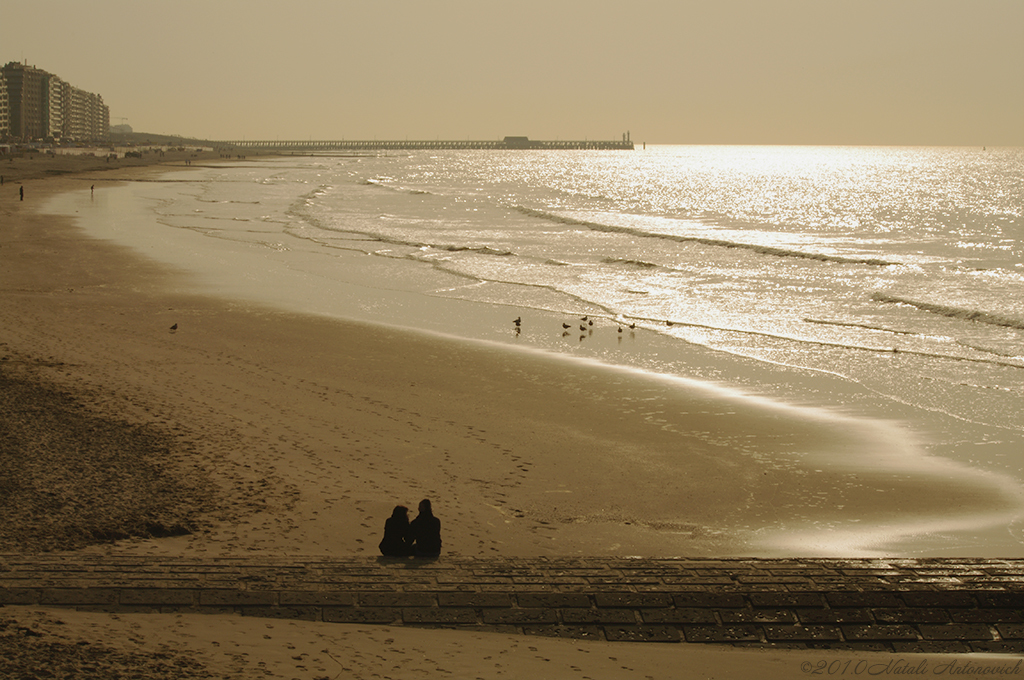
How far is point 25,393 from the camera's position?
11.6 m

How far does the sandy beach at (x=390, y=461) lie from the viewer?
757cm

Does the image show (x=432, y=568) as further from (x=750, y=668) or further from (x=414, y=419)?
(x=414, y=419)

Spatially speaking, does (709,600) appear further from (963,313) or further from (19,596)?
(963,313)

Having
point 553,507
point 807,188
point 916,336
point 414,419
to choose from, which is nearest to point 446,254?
point 916,336

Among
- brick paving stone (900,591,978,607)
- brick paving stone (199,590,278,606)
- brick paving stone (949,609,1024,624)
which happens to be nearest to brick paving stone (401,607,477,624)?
brick paving stone (199,590,278,606)

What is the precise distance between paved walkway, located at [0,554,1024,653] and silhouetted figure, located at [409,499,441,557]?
0.50 meters

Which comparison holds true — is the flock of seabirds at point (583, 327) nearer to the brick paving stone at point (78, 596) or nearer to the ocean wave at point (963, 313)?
the ocean wave at point (963, 313)

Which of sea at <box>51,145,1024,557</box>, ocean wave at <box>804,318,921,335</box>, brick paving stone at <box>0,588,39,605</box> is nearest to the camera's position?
brick paving stone at <box>0,588,39,605</box>

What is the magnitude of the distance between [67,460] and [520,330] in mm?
12405

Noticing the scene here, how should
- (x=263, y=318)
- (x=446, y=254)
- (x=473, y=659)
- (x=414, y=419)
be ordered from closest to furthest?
(x=473, y=659)
(x=414, y=419)
(x=263, y=318)
(x=446, y=254)

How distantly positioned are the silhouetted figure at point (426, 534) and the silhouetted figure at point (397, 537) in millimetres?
79

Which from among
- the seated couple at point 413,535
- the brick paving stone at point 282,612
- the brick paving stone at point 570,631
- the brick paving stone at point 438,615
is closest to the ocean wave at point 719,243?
the seated couple at point 413,535

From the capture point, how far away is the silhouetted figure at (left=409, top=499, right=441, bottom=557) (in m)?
7.40

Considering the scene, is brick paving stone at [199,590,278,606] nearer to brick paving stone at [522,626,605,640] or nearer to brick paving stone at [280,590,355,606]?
brick paving stone at [280,590,355,606]
